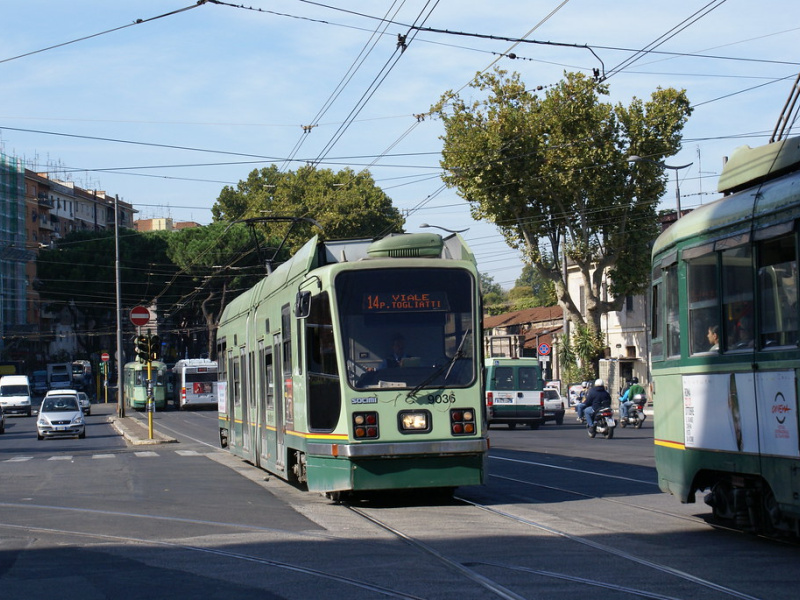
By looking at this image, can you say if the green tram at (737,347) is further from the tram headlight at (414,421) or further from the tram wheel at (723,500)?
the tram headlight at (414,421)

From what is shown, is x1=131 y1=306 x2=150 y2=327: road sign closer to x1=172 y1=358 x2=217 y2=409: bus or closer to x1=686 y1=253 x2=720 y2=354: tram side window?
x1=686 y1=253 x2=720 y2=354: tram side window

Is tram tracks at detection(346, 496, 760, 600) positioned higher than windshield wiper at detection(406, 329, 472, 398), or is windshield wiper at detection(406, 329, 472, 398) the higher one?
windshield wiper at detection(406, 329, 472, 398)

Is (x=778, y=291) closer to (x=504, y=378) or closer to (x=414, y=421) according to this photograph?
(x=414, y=421)

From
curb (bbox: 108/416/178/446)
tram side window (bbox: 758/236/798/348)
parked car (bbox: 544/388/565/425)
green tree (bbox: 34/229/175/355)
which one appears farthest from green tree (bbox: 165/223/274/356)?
tram side window (bbox: 758/236/798/348)

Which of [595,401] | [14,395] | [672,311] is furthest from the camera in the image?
[14,395]

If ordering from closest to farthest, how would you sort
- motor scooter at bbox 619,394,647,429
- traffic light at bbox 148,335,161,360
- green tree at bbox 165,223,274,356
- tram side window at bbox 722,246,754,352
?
1. tram side window at bbox 722,246,754,352
2. traffic light at bbox 148,335,161,360
3. motor scooter at bbox 619,394,647,429
4. green tree at bbox 165,223,274,356

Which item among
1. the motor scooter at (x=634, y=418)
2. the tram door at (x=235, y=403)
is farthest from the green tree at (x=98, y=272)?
the tram door at (x=235, y=403)

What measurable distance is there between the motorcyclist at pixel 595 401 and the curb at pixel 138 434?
37.9ft

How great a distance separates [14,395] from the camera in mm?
64000

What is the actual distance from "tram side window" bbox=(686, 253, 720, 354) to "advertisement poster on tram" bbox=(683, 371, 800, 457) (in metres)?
0.30

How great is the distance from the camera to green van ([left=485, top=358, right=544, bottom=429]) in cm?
3588

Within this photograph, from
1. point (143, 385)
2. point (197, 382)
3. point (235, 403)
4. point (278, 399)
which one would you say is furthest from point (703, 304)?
point (143, 385)

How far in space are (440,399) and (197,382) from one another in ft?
171

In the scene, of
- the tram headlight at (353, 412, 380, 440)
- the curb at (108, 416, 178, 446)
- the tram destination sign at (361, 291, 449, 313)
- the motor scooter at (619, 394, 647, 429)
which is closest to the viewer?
the tram headlight at (353, 412, 380, 440)
